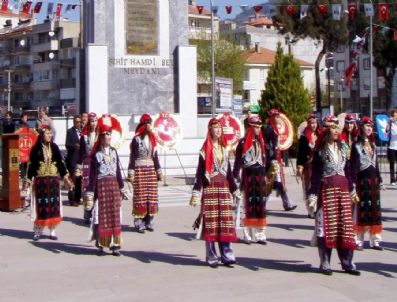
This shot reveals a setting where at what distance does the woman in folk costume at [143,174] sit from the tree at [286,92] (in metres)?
17.8

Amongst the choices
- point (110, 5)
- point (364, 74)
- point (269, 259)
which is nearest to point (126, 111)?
→ point (110, 5)

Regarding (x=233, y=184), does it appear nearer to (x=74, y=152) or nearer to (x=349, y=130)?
(x=349, y=130)

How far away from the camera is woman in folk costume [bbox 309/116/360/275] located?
902 centimetres

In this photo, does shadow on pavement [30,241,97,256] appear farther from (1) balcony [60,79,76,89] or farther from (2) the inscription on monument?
(1) balcony [60,79,76,89]

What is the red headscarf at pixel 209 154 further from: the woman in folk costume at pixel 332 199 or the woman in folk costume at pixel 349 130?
the woman in folk costume at pixel 349 130

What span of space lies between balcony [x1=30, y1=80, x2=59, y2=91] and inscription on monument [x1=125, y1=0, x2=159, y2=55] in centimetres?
6493

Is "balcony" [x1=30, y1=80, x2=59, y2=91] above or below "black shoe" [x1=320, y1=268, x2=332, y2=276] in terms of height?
above

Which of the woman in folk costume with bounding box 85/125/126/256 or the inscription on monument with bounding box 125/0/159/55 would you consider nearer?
the woman in folk costume with bounding box 85/125/126/256

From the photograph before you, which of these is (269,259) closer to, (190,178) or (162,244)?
(162,244)

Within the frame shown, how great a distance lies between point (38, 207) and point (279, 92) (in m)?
19.8

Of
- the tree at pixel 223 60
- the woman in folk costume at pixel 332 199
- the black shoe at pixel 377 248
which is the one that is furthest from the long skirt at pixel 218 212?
the tree at pixel 223 60

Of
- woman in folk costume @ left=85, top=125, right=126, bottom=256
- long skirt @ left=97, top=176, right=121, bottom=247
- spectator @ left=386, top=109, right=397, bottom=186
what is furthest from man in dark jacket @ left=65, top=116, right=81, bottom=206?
spectator @ left=386, top=109, right=397, bottom=186

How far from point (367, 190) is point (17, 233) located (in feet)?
19.2

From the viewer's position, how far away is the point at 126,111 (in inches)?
904
